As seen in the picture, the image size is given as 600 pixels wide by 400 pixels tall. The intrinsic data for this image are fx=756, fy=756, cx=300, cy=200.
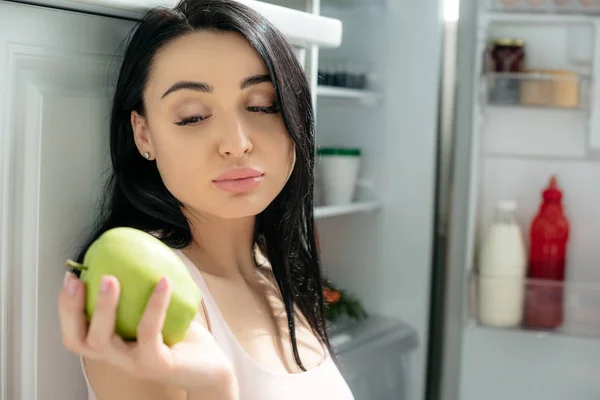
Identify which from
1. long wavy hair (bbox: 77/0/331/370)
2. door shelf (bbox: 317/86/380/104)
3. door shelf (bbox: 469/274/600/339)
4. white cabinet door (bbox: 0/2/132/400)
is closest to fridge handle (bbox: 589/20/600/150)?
door shelf (bbox: 469/274/600/339)

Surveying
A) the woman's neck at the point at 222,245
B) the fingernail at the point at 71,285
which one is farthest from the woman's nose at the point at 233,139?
the fingernail at the point at 71,285

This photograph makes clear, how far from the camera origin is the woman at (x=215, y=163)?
2.39ft

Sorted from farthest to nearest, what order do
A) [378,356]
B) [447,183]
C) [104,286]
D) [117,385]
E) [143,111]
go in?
[447,183] < [378,356] < [143,111] < [117,385] < [104,286]

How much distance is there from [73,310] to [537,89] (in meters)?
1.48

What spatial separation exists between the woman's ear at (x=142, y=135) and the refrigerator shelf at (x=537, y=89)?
1228 mm

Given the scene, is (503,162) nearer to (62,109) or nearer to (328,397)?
(328,397)

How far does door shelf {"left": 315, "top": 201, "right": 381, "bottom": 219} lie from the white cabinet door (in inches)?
43.3

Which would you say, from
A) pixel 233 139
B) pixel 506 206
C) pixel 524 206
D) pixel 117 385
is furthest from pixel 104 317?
pixel 524 206

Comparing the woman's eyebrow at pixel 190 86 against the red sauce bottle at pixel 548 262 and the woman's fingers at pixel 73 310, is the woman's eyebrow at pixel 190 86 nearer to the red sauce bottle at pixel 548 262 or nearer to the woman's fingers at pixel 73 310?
the woman's fingers at pixel 73 310

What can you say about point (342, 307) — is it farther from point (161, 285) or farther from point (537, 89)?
point (161, 285)

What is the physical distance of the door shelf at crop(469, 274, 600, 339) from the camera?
1814 millimetres

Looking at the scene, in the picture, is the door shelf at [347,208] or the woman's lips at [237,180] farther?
the door shelf at [347,208]

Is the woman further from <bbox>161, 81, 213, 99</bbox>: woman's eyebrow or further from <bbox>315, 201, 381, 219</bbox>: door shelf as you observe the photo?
<bbox>315, 201, 381, 219</bbox>: door shelf

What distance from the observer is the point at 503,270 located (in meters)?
1.82
